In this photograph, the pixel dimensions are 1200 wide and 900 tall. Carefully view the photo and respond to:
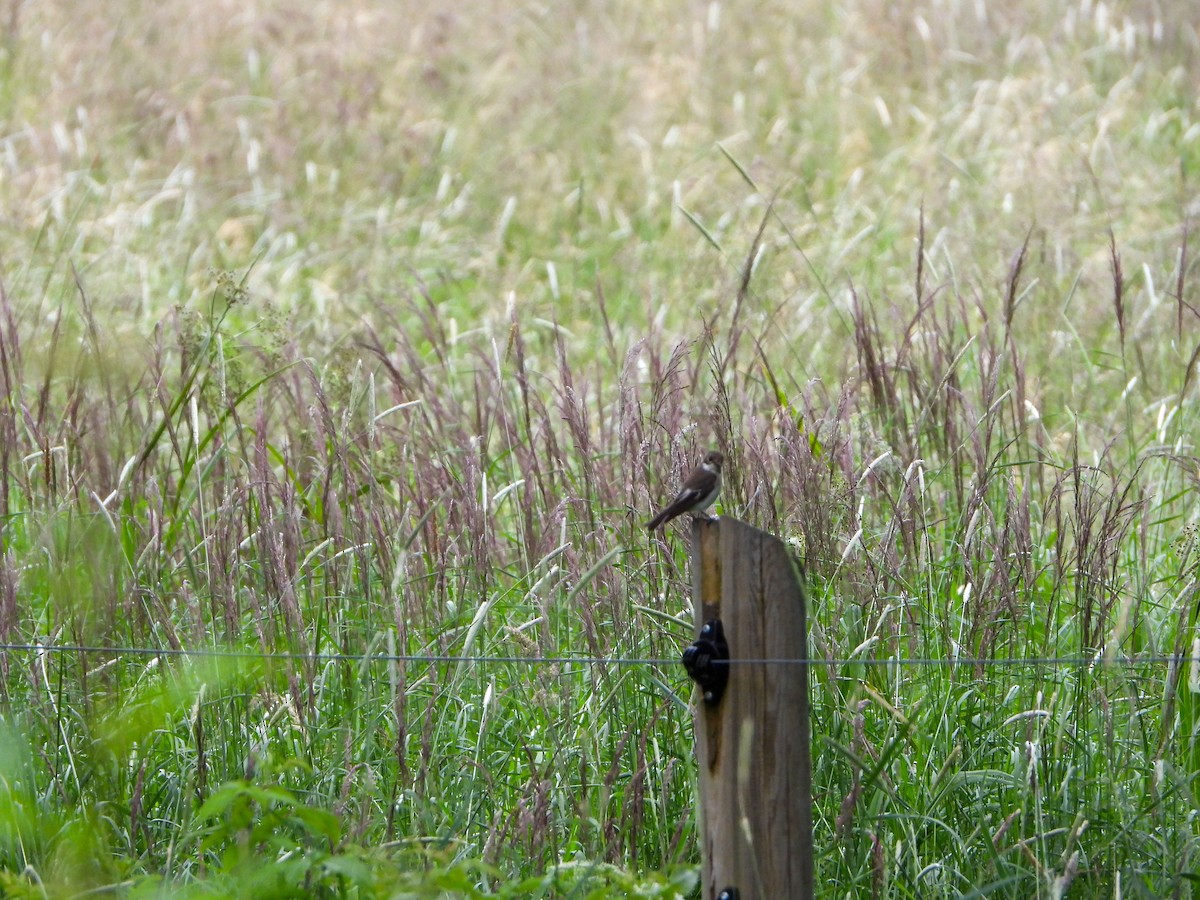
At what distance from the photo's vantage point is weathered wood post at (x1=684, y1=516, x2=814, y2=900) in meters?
1.77

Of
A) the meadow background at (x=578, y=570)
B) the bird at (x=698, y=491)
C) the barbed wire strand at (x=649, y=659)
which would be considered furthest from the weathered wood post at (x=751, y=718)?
the bird at (x=698, y=491)

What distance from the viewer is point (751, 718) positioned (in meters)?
1.80

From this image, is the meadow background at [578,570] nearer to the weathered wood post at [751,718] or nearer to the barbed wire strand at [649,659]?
the barbed wire strand at [649,659]

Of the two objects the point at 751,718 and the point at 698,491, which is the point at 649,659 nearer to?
the point at 698,491

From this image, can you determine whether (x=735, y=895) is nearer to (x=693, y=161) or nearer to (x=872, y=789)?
(x=872, y=789)

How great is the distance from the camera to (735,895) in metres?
1.83

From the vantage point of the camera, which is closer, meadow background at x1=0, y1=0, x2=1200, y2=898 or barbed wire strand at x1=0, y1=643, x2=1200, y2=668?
barbed wire strand at x1=0, y1=643, x2=1200, y2=668

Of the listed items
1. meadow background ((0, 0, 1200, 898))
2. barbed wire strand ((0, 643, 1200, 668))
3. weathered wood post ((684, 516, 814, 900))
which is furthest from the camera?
meadow background ((0, 0, 1200, 898))

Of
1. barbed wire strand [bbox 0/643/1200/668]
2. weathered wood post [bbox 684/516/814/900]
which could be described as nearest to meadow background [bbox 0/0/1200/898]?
barbed wire strand [bbox 0/643/1200/668]

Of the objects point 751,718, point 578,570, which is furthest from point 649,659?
point 751,718

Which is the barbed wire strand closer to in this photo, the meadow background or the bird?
the meadow background

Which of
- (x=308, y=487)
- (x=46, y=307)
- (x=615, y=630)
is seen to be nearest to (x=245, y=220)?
(x=46, y=307)

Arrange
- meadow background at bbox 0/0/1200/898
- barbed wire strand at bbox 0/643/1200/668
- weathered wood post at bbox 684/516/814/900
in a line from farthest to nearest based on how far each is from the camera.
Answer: meadow background at bbox 0/0/1200/898 → barbed wire strand at bbox 0/643/1200/668 → weathered wood post at bbox 684/516/814/900

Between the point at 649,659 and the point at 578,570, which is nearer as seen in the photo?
the point at 649,659
